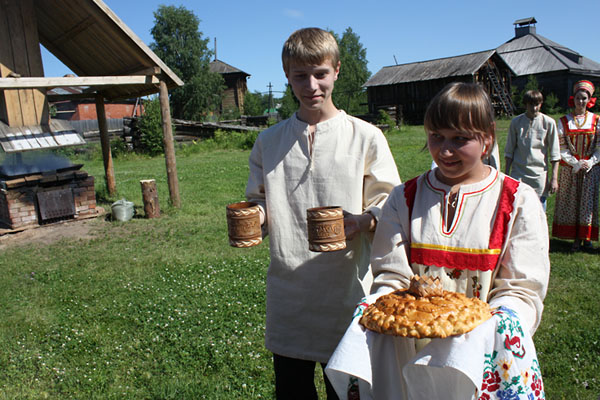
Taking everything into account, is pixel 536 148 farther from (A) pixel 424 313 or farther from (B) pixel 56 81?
(B) pixel 56 81

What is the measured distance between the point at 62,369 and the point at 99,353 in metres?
0.30

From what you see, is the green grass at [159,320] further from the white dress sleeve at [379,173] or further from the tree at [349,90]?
the tree at [349,90]

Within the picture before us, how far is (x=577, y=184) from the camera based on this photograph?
20.5 feet

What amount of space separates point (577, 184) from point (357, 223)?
5.40 m

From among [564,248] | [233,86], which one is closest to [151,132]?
[564,248]

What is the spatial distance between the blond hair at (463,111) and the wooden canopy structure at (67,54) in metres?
6.86

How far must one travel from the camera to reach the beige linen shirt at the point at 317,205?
219 centimetres

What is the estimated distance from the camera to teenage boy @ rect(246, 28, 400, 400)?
2.18 meters

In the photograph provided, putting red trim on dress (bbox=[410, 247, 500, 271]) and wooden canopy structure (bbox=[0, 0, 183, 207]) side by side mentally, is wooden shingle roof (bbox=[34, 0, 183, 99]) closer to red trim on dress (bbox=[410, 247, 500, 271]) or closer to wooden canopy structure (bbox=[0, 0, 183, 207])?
wooden canopy structure (bbox=[0, 0, 183, 207])

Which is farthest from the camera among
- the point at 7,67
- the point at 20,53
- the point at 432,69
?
the point at 432,69

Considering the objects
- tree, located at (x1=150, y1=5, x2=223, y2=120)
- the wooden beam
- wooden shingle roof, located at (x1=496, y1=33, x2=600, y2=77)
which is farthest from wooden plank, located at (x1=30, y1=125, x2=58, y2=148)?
wooden shingle roof, located at (x1=496, y1=33, x2=600, y2=77)

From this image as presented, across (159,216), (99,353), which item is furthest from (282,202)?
(159,216)

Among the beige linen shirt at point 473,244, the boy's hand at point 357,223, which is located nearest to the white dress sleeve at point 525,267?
the beige linen shirt at point 473,244

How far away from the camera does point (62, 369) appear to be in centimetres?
378
